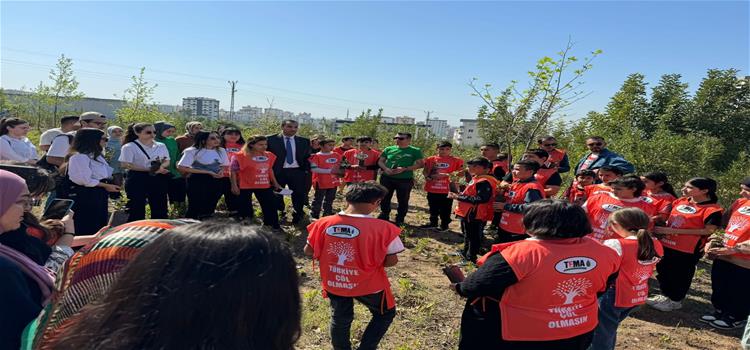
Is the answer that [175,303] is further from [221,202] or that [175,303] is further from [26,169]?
[221,202]

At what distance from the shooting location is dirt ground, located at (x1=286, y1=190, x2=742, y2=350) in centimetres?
389

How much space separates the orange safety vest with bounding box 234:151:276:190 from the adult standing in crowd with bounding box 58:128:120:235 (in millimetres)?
1932

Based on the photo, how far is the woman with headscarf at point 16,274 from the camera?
1334mm

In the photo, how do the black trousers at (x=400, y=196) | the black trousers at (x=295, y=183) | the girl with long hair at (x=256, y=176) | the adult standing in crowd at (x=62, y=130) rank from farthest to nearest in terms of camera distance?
the black trousers at (x=400, y=196)
the black trousers at (x=295, y=183)
the girl with long hair at (x=256, y=176)
the adult standing in crowd at (x=62, y=130)

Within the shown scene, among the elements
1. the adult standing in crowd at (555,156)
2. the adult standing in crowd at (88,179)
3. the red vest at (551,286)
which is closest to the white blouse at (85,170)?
the adult standing in crowd at (88,179)

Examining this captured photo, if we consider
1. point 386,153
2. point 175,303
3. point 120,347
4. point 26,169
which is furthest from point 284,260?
point 386,153

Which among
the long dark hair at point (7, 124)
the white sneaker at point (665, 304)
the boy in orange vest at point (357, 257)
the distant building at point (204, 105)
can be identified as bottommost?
the white sneaker at point (665, 304)

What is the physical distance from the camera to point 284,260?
39.0 inches

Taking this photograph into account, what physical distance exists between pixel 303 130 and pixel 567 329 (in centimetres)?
1684

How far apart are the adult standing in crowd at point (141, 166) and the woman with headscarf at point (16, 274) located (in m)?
3.67

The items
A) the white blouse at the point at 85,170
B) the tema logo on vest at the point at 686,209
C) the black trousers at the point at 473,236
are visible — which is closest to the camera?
the white blouse at the point at 85,170

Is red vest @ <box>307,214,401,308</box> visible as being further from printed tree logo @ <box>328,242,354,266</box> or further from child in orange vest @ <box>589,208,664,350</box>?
child in orange vest @ <box>589,208,664,350</box>

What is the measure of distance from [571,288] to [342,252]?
1.43m

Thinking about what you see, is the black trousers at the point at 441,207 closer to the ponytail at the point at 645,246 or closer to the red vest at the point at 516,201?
the red vest at the point at 516,201
